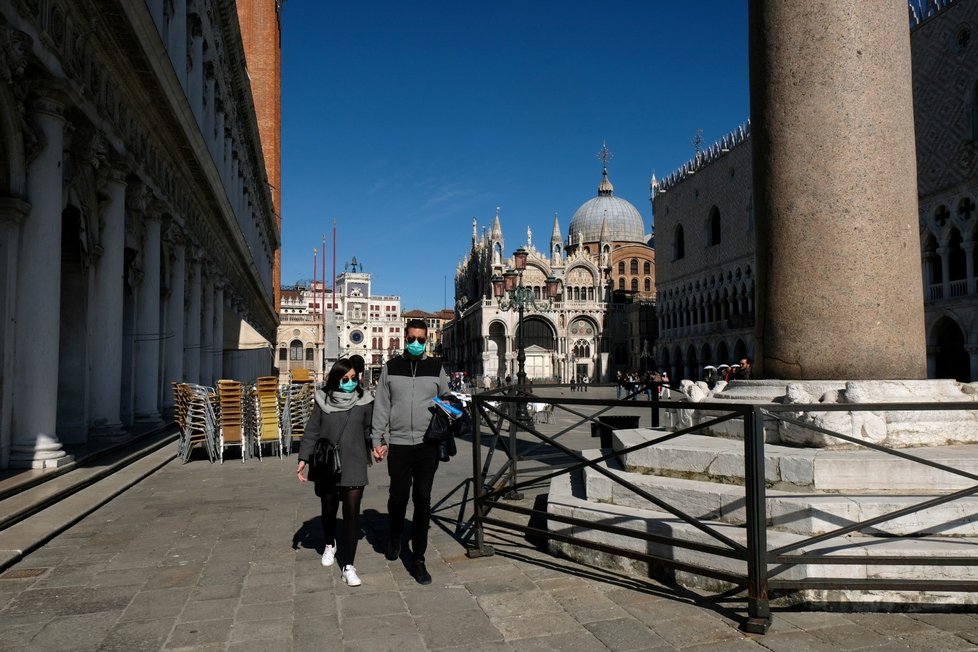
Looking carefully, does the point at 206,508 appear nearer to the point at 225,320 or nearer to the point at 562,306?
the point at 225,320

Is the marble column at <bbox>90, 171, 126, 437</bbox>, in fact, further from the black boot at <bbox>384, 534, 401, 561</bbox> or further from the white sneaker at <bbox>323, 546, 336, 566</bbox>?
the black boot at <bbox>384, 534, 401, 561</bbox>

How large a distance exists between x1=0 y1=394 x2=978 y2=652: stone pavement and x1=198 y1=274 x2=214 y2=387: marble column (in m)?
15.5

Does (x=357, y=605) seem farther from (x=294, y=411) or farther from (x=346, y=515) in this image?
(x=294, y=411)

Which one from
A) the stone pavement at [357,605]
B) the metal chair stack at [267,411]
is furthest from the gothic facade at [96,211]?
the stone pavement at [357,605]

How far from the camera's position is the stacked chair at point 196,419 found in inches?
439

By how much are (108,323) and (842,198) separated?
987 cm

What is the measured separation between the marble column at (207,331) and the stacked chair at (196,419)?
9.68 m

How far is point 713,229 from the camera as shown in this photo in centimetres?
5297

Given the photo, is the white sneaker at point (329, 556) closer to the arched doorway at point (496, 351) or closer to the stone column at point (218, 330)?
the stone column at point (218, 330)

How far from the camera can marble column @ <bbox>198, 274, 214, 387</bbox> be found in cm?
2108

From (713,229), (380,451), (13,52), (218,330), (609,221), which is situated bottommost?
(380,451)

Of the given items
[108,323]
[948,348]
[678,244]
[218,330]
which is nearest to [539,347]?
[678,244]

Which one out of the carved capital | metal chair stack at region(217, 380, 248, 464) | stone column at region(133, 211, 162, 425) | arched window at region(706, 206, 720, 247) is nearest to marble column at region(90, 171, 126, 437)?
metal chair stack at region(217, 380, 248, 464)

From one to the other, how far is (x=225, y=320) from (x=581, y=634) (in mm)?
22826
